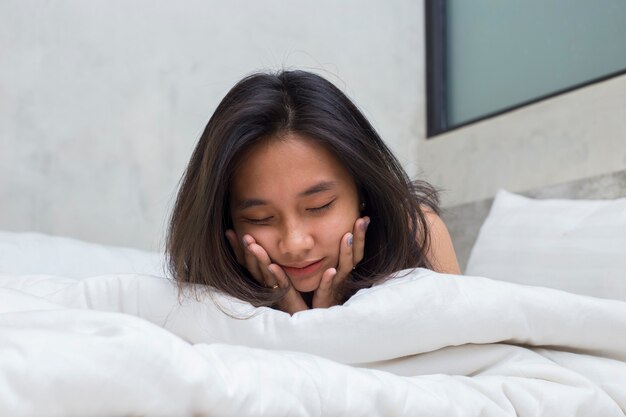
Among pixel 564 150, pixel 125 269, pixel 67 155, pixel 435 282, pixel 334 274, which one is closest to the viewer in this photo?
pixel 435 282

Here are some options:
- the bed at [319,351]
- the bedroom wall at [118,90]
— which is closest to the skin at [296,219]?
the bed at [319,351]

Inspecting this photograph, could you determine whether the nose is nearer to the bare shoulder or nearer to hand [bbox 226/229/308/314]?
hand [bbox 226/229/308/314]

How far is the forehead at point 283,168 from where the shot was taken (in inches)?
45.2

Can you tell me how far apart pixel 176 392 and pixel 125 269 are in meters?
1.34

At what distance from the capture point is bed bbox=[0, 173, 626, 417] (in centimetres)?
52

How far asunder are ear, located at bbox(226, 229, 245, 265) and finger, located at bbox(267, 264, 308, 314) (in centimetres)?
9

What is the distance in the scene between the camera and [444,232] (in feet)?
5.09

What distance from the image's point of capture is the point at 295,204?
1.14 metres

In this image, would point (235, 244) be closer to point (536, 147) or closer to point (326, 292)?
point (326, 292)

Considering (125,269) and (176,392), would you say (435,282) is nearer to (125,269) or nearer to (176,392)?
(176,392)

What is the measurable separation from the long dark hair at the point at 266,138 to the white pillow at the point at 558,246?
375mm

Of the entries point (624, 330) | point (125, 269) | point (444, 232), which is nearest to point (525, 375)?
point (624, 330)

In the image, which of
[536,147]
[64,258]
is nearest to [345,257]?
[64,258]

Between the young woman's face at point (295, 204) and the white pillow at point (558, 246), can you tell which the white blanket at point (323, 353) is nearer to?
the young woman's face at point (295, 204)
